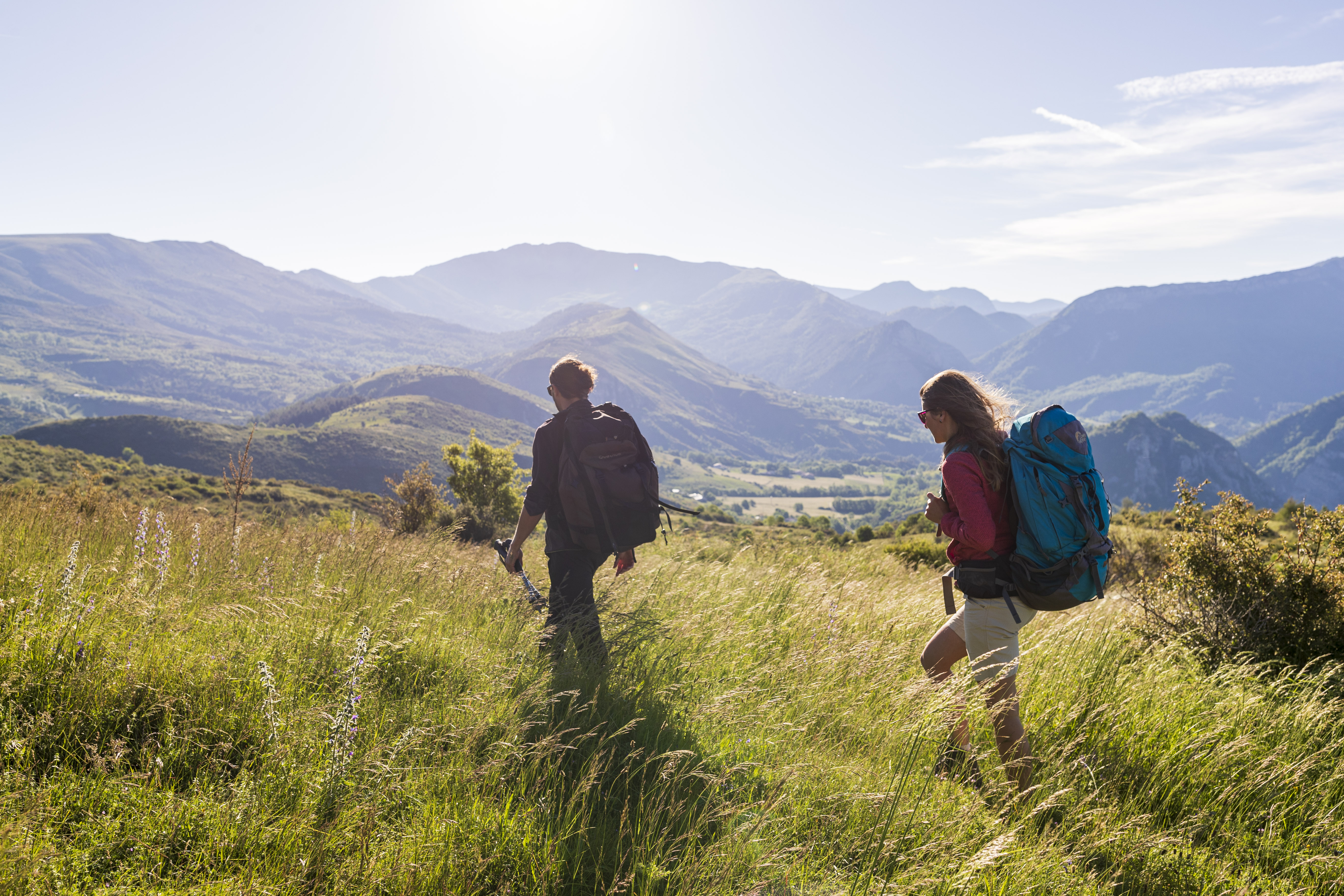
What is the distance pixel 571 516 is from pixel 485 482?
13.6 m

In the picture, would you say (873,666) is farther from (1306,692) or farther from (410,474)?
(410,474)

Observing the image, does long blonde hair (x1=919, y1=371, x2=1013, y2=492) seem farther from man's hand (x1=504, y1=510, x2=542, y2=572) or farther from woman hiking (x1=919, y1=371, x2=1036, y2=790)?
man's hand (x1=504, y1=510, x2=542, y2=572)

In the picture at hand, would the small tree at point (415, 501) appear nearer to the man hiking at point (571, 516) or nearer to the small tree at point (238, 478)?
the small tree at point (238, 478)

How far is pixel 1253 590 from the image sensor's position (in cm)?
436

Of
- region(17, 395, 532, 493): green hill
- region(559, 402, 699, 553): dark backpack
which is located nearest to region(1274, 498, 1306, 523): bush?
region(559, 402, 699, 553): dark backpack

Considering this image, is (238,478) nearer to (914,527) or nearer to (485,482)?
(485,482)

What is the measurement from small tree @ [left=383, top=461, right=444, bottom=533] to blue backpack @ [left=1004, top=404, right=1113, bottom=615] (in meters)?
12.5

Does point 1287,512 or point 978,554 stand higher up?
point 978,554

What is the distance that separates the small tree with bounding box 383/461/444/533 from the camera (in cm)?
1372

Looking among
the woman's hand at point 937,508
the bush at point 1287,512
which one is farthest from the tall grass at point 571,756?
the bush at point 1287,512

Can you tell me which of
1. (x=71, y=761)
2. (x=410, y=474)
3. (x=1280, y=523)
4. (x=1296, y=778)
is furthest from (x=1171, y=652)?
(x=1280, y=523)

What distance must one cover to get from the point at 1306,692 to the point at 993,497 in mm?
2082

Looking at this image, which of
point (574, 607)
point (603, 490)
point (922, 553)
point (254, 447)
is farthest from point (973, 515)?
point (254, 447)

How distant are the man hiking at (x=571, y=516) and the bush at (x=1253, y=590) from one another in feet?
12.3
